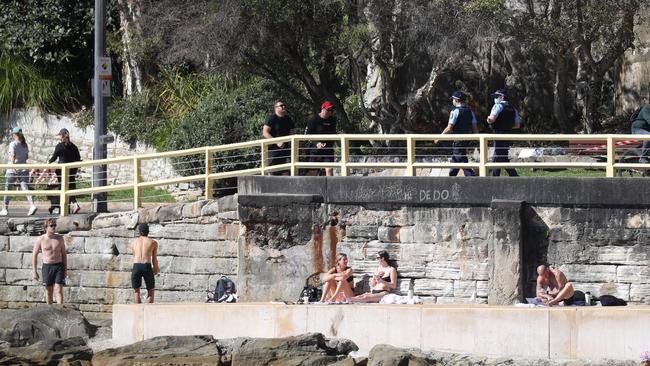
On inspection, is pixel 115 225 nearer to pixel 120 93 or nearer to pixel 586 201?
pixel 586 201

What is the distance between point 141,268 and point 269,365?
3.17m

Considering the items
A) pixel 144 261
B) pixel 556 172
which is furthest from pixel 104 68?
pixel 556 172

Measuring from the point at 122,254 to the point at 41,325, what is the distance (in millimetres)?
2445

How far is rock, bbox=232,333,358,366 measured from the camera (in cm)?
1906

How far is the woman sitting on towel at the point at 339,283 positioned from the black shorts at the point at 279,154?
6.86 feet

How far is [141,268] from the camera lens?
70.7 ft

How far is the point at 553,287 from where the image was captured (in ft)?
66.2

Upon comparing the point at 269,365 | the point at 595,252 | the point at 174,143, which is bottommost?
the point at 269,365

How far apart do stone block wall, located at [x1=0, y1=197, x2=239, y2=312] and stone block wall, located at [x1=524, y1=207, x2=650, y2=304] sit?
→ 4.26 meters

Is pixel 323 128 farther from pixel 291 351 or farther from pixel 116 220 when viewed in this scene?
pixel 291 351

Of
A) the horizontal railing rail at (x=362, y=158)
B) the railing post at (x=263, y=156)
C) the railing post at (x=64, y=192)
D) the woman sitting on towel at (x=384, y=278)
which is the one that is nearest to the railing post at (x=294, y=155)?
the horizontal railing rail at (x=362, y=158)

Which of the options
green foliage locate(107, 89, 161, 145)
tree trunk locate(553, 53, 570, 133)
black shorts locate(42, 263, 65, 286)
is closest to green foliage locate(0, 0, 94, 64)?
green foliage locate(107, 89, 161, 145)

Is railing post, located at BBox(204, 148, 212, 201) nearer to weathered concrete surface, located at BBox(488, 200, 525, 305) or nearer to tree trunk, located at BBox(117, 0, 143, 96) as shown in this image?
weathered concrete surface, located at BBox(488, 200, 525, 305)

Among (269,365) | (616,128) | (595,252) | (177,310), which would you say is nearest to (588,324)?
(595,252)
